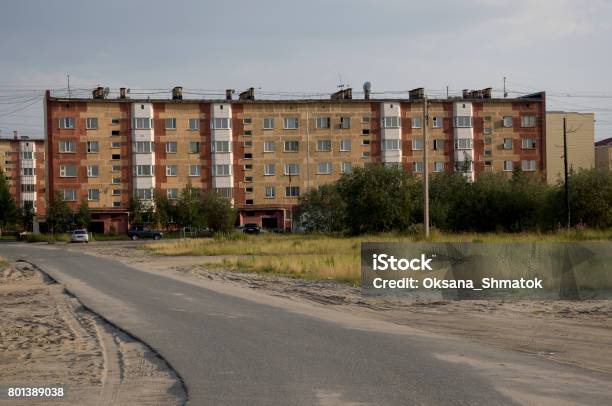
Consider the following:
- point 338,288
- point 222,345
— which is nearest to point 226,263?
point 338,288

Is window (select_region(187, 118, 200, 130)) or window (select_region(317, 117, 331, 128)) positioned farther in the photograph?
window (select_region(317, 117, 331, 128))

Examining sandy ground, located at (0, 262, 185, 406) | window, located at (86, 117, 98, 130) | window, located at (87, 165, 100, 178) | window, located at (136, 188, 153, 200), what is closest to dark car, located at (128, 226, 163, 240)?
window, located at (136, 188, 153, 200)

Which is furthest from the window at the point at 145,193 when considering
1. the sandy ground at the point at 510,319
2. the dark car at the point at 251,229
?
the sandy ground at the point at 510,319

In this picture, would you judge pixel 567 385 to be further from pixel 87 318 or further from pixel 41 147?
pixel 41 147

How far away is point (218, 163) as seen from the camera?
93.6 meters

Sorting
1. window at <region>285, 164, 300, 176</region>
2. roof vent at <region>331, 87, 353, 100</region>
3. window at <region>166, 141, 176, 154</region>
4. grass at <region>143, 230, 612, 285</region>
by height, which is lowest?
grass at <region>143, 230, 612, 285</region>

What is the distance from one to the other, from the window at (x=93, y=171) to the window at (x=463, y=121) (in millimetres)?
46494

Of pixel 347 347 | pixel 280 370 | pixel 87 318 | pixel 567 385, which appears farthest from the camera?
pixel 87 318

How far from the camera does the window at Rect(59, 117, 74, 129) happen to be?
90.8 m

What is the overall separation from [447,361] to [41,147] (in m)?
145

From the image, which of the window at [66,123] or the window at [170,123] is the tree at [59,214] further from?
the window at [170,123]

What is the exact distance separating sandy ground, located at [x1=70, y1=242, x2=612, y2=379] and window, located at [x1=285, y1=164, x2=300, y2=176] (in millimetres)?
71107

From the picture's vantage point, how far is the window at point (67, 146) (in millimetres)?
90688

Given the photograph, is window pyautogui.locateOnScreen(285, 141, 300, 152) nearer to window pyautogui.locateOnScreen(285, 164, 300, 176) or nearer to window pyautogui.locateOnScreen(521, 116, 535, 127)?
window pyautogui.locateOnScreen(285, 164, 300, 176)
